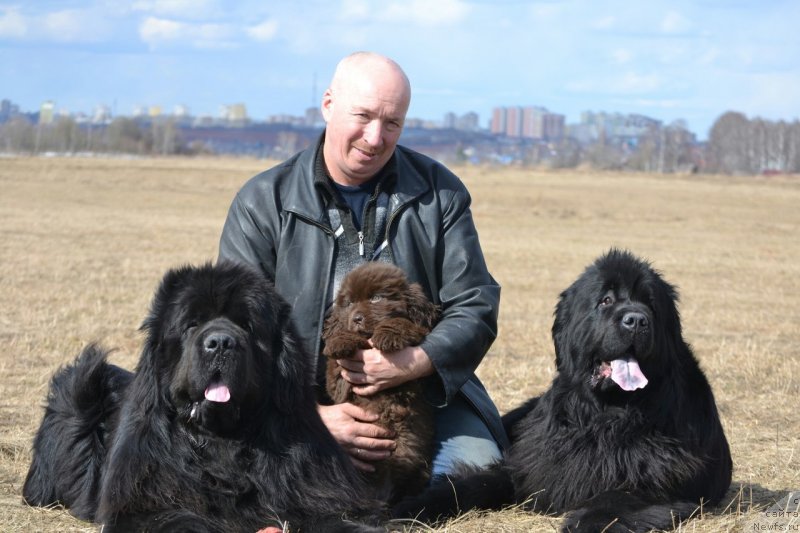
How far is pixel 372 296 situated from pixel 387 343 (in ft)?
0.87

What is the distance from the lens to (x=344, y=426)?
5273 mm

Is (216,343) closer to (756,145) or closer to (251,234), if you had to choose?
(251,234)

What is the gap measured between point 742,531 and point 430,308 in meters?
Result: 1.96

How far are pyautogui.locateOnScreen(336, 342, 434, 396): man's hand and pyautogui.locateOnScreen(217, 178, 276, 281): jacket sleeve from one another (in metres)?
0.91

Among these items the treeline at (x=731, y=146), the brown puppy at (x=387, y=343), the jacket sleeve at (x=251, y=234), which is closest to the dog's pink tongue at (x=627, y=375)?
the brown puppy at (x=387, y=343)

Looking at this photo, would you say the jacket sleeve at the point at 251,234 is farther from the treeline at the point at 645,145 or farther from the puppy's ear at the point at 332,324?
the treeline at the point at 645,145

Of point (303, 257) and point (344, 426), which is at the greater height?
point (303, 257)

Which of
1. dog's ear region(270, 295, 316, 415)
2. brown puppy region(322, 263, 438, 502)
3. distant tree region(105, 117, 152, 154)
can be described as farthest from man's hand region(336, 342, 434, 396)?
distant tree region(105, 117, 152, 154)

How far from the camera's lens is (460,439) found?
227 inches

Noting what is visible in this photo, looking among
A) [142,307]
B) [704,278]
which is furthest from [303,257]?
[704,278]

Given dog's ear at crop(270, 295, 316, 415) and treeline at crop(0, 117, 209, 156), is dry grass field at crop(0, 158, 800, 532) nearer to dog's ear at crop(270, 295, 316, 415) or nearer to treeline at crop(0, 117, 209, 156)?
dog's ear at crop(270, 295, 316, 415)

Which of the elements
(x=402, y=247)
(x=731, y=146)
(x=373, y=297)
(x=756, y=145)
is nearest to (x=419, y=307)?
(x=373, y=297)

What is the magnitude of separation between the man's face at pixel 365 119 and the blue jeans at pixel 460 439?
148 centimetres

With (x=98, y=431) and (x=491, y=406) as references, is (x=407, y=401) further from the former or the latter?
(x=98, y=431)
